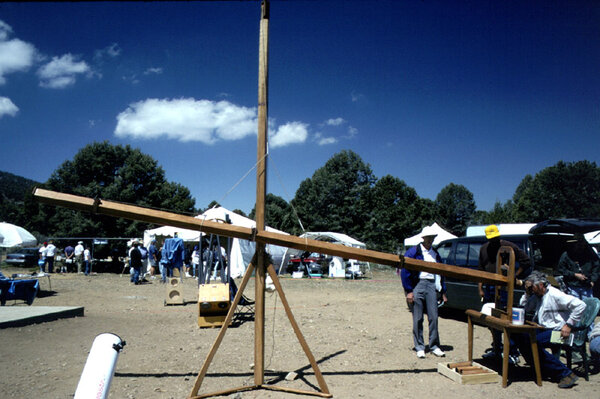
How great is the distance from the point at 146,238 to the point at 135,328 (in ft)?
55.8

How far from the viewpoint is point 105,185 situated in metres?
36.8

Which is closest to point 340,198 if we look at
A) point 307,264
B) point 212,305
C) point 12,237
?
point 307,264

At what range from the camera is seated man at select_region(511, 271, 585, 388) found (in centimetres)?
468

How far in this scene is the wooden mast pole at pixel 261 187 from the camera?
170 inches

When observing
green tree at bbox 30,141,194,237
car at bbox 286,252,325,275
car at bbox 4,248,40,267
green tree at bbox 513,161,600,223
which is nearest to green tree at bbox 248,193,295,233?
green tree at bbox 30,141,194,237

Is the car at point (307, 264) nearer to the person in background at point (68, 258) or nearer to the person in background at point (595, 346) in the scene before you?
the person in background at point (68, 258)

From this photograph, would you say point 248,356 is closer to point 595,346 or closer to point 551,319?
point 551,319

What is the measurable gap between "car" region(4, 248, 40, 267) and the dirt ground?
20.6 m

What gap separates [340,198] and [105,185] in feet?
86.6

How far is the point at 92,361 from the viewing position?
2.89 m

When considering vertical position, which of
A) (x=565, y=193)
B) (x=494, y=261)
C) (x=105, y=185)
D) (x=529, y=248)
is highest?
(x=565, y=193)

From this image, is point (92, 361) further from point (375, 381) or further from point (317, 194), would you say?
point (317, 194)

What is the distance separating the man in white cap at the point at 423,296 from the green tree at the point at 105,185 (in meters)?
30.8

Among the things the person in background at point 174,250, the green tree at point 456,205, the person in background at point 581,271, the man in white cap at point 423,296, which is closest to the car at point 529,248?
the person in background at point 581,271
